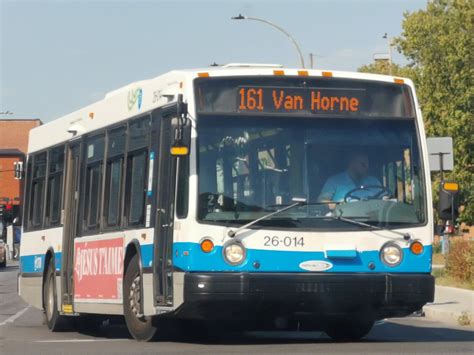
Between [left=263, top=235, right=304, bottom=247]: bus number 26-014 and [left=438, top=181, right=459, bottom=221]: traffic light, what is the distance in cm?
176

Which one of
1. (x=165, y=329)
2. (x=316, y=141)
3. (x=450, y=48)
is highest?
(x=450, y=48)

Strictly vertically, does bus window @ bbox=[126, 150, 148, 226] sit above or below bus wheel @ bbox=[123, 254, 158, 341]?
above

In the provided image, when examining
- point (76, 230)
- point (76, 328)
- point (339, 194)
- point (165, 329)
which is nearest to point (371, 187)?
point (339, 194)

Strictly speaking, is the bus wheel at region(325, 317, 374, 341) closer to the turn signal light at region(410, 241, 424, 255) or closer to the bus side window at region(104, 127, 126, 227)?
the turn signal light at region(410, 241, 424, 255)

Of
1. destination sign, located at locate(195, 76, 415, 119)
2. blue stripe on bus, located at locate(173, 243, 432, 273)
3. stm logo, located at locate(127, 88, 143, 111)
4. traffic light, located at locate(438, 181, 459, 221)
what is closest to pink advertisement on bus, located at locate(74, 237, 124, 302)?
stm logo, located at locate(127, 88, 143, 111)

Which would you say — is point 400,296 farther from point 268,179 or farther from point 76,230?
point 76,230

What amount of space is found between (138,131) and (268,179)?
229 centimetres

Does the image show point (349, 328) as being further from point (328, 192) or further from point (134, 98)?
point (134, 98)

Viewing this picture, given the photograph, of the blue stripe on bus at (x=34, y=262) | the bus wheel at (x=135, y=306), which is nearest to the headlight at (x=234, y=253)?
the bus wheel at (x=135, y=306)

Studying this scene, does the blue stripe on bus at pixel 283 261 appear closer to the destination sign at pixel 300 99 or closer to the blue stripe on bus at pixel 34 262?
the destination sign at pixel 300 99

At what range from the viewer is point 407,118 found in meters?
13.8

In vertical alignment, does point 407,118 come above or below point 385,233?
above

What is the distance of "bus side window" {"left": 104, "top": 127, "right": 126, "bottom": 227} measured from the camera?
50.4ft

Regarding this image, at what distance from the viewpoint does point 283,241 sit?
513 inches
